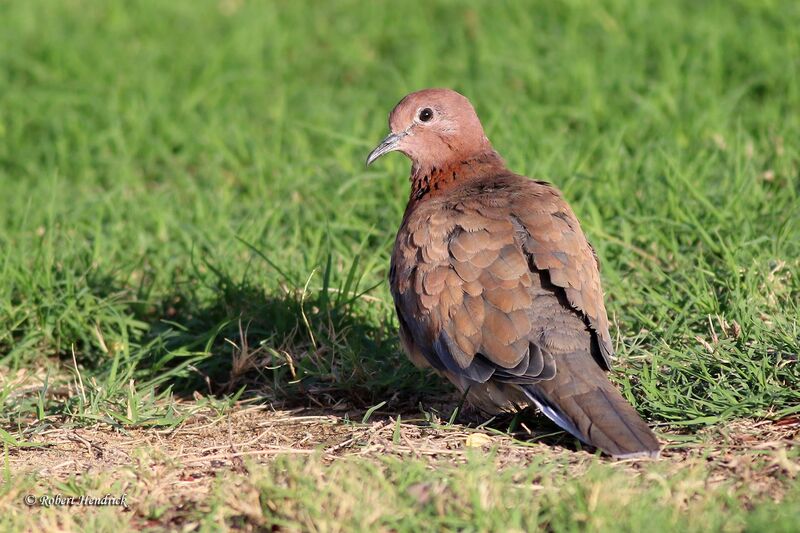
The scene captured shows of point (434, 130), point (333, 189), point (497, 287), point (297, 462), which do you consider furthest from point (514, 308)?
point (333, 189)

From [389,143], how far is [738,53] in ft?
9.92

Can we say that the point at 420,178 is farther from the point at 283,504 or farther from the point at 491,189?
the point at 283,504

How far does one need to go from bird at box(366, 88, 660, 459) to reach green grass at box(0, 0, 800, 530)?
35 cm

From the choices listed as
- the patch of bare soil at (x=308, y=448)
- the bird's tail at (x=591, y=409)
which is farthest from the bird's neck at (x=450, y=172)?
the bird's tail at (x=591, y=409)

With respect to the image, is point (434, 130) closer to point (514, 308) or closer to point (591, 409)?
point (514, 308)

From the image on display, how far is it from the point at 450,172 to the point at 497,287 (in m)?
0.97

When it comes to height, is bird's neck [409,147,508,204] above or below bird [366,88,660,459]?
above

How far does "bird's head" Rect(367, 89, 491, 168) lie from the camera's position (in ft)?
16.0

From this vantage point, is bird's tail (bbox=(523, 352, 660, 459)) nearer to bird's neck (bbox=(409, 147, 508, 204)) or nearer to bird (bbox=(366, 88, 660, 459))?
bird (bbox=(366, 88, 660, 459))

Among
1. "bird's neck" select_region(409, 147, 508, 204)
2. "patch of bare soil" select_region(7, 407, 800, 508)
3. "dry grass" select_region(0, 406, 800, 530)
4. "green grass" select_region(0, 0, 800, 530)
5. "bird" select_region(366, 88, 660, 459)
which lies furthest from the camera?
"bird's neck" select_region(409, 147, 508, 204)

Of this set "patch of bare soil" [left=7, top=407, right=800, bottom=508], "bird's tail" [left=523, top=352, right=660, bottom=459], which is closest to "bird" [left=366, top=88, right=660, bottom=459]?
"bird's tail" [left=523, top=352, right=660, bottom=459]

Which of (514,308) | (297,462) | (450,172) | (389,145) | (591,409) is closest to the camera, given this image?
(297,462)

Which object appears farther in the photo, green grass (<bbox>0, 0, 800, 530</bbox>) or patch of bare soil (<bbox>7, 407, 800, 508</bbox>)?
green grass (<bbox>0, 0, 800, 530</bbox>)

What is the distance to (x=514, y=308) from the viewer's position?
155 inches
